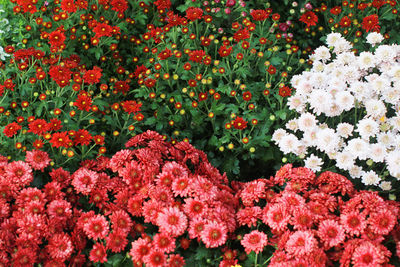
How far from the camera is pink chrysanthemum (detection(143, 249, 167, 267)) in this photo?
2.44 m

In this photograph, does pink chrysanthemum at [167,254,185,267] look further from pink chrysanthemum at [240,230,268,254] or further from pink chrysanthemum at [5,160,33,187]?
pink chrysanthemum at [5,160,33,187]

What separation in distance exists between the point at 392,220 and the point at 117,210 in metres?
1.63

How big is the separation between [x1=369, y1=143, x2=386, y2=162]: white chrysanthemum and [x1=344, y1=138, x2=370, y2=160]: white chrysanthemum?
40 millimetres

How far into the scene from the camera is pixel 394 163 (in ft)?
10.2

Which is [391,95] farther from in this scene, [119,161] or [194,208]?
[119,161]

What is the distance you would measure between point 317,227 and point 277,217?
29 centimetres

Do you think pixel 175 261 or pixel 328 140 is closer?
pixel 175 261

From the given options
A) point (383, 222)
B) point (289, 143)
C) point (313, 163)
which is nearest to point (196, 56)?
point (289, 143)

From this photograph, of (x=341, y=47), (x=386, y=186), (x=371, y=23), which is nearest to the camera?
(x=386, y=186)

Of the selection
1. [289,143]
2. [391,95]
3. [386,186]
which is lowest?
[386,186]

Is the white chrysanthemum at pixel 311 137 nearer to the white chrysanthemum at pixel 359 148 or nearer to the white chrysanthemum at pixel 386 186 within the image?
the white chrysanthemum at pixel 359 148

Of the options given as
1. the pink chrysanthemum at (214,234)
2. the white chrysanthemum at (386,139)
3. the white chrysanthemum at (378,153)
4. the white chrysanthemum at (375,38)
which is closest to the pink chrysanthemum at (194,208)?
the pink chrysanthemum at (214,234)

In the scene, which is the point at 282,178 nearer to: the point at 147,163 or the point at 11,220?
the point at 147,163

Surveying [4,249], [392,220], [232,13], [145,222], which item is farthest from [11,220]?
[232,13]
